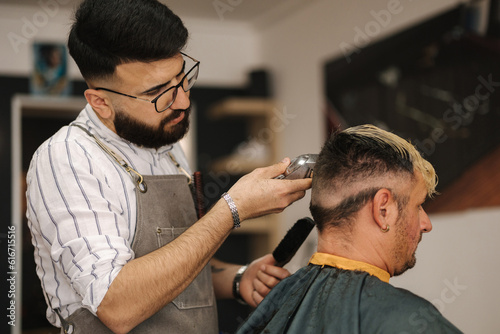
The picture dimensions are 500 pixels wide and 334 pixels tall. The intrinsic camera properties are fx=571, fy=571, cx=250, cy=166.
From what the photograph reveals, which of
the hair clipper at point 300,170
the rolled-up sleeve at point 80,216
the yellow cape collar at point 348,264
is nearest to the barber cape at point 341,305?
the yellow cape collar at point 348,264

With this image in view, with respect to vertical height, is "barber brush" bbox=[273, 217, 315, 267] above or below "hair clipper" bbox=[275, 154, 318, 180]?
below

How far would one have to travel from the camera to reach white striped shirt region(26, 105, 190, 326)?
1.54 metres

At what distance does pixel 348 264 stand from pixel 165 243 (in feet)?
1.89

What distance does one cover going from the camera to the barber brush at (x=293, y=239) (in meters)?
1.87

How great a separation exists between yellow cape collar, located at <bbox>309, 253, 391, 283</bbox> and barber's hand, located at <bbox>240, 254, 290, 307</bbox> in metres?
0.25

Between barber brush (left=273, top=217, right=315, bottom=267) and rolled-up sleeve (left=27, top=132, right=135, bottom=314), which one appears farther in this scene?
barber brush (left=273, top=217, right=315, bottom=267)

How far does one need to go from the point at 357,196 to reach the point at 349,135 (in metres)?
0.19

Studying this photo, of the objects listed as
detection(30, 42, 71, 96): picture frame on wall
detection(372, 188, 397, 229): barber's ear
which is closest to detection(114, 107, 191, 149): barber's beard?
detection(372, 188, 397, 229): barber's ear

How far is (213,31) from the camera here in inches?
220

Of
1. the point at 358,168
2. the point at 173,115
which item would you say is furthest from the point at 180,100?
the point at 358,168

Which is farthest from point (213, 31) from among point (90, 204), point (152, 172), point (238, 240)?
point (90, 204)

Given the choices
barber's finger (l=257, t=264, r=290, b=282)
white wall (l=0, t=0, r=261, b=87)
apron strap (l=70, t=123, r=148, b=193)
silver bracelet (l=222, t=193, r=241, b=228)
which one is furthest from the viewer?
white wall (l=0, t=0, r=261, b=87)

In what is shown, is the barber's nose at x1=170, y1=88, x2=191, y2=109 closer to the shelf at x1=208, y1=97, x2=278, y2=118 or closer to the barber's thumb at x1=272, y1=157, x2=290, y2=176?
the barber's thumb at x1=272, y1=157, x2=290, y2=176

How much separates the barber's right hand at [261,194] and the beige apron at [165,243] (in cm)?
29
